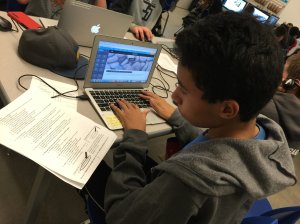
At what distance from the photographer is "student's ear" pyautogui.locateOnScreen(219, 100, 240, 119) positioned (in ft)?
2.02

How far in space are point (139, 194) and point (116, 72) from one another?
1.99ft

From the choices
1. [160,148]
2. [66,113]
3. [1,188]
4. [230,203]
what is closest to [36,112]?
[66,113]

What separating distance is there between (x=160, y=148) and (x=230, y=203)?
5.25ft

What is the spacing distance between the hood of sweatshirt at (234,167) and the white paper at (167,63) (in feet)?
3.35

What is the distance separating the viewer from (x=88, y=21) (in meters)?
1.30

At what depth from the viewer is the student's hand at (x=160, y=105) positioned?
1172mm

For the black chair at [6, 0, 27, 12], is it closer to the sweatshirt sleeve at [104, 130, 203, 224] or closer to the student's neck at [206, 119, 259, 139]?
the sweatshirt sleeve at [104, 130, 203, 224]

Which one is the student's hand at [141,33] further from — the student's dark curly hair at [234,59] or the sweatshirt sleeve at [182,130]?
the student's dark curly hair at [234,59]

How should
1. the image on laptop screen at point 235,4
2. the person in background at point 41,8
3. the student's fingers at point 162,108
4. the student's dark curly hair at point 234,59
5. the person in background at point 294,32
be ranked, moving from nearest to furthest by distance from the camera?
1. the student's dark curly hair at point 234,59
2. the student's fingers at point 162,108
3. the person in background at point 41,8
4. the person in background at point 294,32
5. the image on laptop screen at point 235,4

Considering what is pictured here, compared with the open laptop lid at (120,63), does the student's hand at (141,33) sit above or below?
below

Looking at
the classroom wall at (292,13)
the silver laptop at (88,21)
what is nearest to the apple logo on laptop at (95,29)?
the silver laptop at (88,21)

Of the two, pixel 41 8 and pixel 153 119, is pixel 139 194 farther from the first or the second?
pixel 41 8

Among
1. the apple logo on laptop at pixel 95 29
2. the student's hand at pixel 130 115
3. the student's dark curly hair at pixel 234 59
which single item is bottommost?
the student's hand at pixel 130 115

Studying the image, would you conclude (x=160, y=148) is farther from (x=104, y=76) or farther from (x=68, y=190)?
(x=104, y=76)
